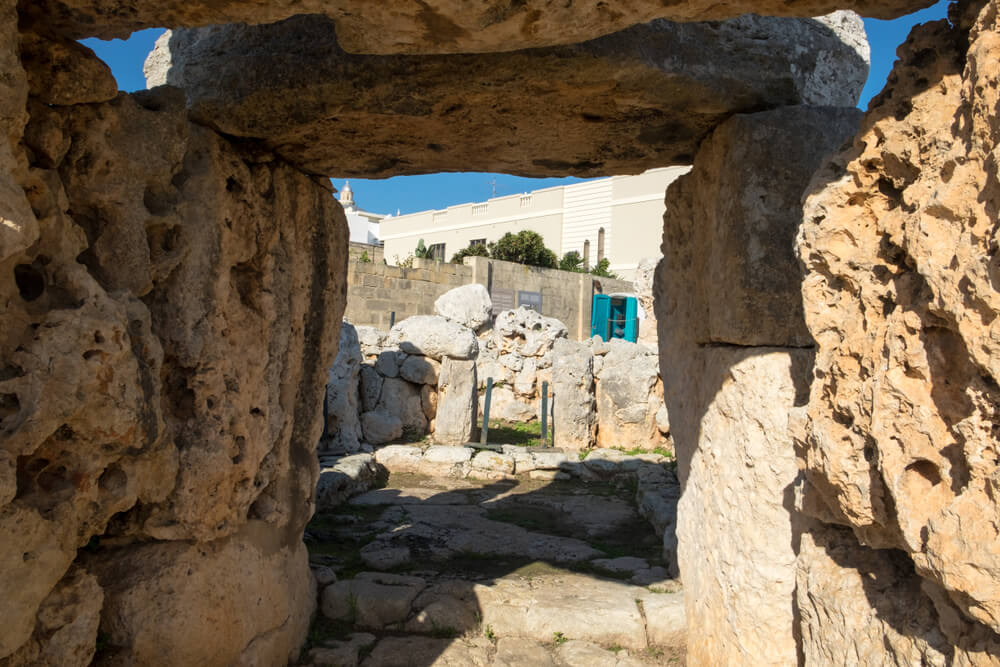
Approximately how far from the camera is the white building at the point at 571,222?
88.7 ft

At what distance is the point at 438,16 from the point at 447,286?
15744 millimetres

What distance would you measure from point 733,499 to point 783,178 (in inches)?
49.8

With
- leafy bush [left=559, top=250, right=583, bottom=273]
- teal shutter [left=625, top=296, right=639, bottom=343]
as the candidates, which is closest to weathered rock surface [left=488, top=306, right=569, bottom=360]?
teal shutter [left=625, top=296, right=639, bottom=343]

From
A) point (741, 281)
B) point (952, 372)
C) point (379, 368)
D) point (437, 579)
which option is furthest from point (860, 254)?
point (379, 368)

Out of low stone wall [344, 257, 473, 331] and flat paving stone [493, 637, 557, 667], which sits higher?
low stone wall [344, 257, 473, 331]

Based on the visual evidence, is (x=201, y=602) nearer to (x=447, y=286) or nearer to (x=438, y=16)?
(x=438, y=16)

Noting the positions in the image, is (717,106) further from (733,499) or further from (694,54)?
(733,499)

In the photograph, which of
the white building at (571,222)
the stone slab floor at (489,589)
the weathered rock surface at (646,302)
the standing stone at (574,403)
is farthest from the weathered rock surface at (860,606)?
the white building at (571,222)

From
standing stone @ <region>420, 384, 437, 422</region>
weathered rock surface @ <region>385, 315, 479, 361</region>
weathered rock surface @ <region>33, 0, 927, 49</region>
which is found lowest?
standing stone @ <region>420, 384, 437, 422</region>

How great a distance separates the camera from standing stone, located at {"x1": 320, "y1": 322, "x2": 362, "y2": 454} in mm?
8461

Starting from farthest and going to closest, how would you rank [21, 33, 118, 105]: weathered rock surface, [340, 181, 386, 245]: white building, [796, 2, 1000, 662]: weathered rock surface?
[340, 181, 386, 245]: white building < [21, 33, 118, 105]: weathered rock surface < [796, 2, 1000, 662]: weathered rock surface

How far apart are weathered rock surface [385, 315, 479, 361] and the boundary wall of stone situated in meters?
3.46

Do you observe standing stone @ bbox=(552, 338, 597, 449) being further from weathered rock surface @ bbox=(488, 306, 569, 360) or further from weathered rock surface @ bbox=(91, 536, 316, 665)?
weathered rock surface @ bbox=(91, 536, 316, 665)

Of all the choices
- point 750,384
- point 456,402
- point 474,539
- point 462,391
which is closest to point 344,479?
point 474,539
